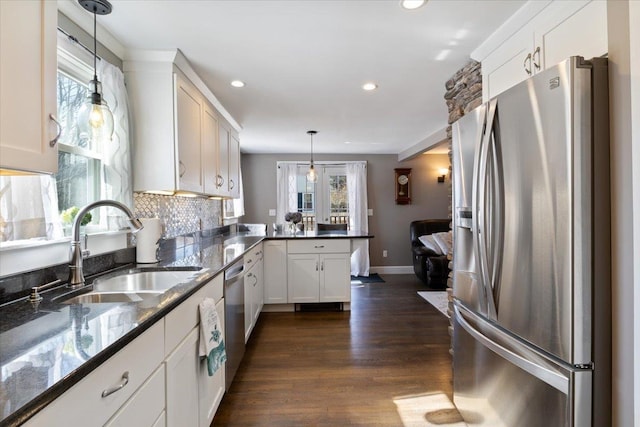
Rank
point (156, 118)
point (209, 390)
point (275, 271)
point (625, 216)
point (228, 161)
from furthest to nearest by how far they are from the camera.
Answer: point (275, 271) < point (228, 161) < point (156, 118) < point (209, 390) < point (625, 216)

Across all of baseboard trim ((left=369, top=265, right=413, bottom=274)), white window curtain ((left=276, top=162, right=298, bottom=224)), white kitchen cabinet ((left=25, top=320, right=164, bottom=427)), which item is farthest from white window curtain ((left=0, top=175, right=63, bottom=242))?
baseboard trim ((left=369, top=265, right=413, bottom=274))

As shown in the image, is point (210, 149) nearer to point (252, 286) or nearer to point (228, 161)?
point (228, 161)

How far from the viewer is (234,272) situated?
2.18 meters

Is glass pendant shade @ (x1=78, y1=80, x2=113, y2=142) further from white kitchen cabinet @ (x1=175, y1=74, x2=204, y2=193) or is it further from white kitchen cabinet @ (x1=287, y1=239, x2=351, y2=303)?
white kitchen cabinet @ (x1=287, y1=239, x2=351, y2=303)

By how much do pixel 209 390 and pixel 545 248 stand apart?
172 cm

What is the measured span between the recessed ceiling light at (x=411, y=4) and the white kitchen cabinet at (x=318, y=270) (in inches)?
99.9

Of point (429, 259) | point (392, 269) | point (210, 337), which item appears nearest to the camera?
point (210, 337)

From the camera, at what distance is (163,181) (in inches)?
83.4

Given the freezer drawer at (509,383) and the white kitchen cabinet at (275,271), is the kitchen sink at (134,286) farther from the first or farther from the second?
the white kitchen cabinet at (275,271)

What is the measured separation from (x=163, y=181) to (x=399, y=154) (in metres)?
4.90

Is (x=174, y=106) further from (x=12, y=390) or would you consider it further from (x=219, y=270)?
(x=12, y=390)

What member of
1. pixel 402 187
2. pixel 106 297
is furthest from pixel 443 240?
pixel 106 297

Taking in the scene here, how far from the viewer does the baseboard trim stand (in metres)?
6.11

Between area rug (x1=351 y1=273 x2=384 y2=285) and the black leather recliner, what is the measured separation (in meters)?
0.69
